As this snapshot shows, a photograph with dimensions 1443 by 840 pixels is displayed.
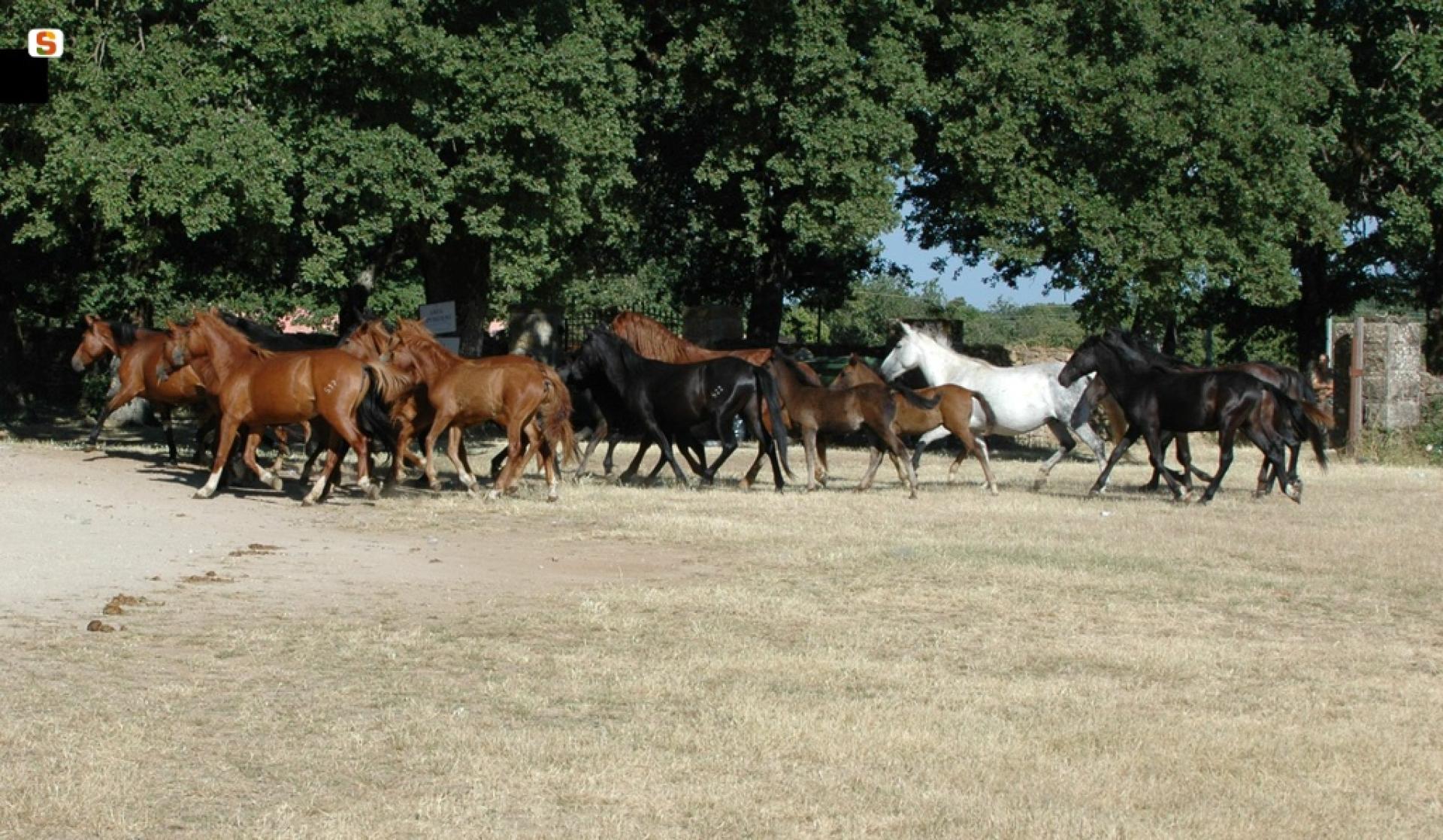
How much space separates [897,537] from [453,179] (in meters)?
10.6

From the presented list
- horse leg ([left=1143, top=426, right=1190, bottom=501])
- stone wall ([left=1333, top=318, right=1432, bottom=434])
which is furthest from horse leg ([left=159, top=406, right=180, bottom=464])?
stone wall ([left=1333, top=318, right=1432, bottom=434])

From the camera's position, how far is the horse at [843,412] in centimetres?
2084

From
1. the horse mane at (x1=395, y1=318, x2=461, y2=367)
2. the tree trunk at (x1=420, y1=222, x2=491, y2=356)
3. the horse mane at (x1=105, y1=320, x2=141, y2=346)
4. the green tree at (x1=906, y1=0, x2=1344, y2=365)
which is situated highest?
the green tree at (x1=906, y1=0, x2=1344, y2=365)

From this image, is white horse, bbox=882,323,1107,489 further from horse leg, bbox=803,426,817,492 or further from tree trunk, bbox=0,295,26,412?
tree trunk, bbox=0,295,26,412

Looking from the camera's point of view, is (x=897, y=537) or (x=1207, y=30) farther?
(x=1207, y=30)

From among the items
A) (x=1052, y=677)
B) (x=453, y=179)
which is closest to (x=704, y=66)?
(x=453, y=179)

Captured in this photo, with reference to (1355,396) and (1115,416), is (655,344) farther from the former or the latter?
(1355,396)

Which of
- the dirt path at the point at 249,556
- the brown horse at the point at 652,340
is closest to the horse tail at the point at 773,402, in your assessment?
the brown horse at the point at 652,340

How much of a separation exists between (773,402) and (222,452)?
21.0 ft

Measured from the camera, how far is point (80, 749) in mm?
7492

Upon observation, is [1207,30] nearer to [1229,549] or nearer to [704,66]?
[704,66]

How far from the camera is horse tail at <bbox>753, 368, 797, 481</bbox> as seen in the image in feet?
68.7

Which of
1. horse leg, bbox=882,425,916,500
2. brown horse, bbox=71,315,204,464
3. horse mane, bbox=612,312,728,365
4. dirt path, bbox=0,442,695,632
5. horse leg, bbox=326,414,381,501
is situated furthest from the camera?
horse mane, bbox=612,312,728,365

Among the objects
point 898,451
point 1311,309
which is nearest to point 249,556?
point 898,451
